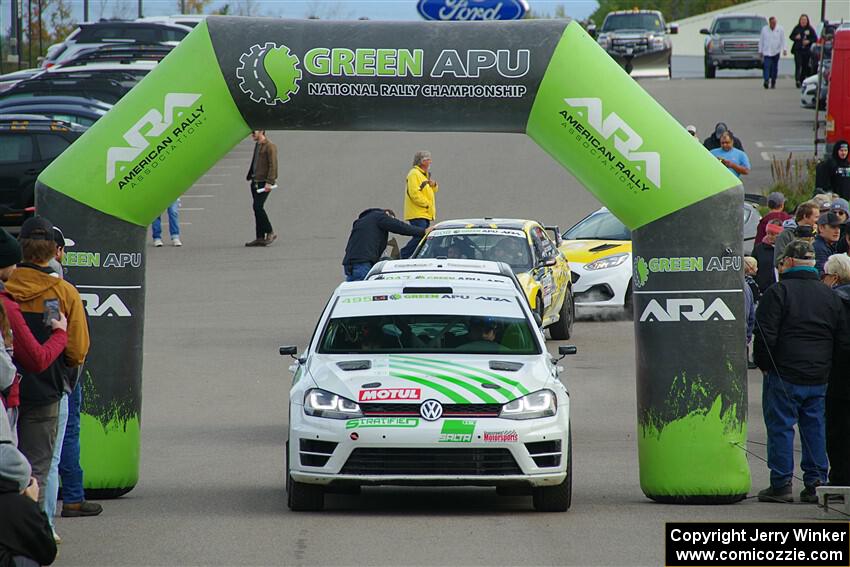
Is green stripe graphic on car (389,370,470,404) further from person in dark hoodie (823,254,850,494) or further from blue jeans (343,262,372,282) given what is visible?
blue jeans (343,262,372,282)

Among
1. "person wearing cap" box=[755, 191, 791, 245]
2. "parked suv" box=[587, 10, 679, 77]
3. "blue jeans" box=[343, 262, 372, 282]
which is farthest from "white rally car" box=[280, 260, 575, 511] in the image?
"parked suv" box=[587, 10, 679, 77]

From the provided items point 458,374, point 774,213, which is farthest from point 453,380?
point 774,213

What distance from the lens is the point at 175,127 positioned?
10500mm

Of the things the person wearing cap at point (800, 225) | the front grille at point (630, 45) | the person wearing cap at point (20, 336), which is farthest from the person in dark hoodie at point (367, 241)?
the front grille at point (630, 45)

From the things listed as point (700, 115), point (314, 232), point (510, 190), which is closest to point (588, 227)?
point (314, 232)

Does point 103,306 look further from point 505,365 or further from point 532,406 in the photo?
point 532,406

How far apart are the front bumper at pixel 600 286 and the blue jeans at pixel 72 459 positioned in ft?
36.4

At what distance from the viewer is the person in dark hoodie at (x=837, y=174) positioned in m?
20.8

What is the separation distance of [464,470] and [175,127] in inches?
126

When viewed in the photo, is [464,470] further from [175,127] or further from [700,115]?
[700,115]

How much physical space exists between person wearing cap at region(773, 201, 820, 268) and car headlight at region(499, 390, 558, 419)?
86.1 inches

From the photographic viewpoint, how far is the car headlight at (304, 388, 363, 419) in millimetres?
9812

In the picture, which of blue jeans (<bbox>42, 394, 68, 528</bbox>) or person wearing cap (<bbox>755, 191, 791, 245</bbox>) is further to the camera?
person wearing cap (<bbox>755, 191, 791, 245</bbox>)

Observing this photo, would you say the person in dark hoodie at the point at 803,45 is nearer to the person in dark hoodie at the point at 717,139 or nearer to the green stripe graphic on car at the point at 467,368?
the person in dark hoodie at the point at 717,139
